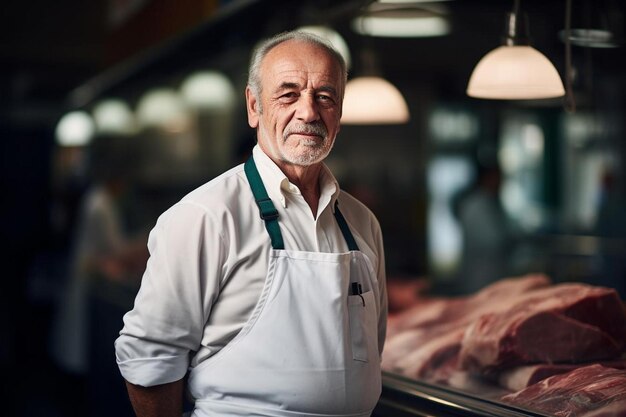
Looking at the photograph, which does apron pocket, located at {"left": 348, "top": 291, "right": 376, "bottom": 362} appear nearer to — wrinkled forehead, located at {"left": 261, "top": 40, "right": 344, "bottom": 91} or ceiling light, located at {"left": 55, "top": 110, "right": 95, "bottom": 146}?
wrinkled forehead, located at {"left": 261, "top": 40, "right": 344, "bottom": 91}

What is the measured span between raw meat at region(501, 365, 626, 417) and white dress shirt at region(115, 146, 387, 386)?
0.87m

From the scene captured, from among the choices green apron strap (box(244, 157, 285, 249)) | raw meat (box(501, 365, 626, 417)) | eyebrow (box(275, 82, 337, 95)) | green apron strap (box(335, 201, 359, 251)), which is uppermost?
eyebrow (box(275, 82, 337, 95))

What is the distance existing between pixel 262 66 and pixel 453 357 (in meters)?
1.52

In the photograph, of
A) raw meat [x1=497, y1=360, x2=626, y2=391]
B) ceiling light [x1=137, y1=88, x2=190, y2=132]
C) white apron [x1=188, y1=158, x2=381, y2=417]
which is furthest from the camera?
ceiling light [x1=137, y1=88, x2=190, y2=132]

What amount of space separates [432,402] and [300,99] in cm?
110

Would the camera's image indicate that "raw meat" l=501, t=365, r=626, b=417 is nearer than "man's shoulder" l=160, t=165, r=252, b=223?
No

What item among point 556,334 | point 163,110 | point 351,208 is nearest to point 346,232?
point 351,208

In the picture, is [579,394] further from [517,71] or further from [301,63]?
[301,63]

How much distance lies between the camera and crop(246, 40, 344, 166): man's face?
2109mm

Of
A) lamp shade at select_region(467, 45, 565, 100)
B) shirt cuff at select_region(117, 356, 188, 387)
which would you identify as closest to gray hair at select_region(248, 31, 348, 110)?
shirt cuff at select_region(117, 356, 188, 387)

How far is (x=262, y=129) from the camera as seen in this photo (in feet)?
7.25

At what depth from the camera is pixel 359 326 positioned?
217 cm

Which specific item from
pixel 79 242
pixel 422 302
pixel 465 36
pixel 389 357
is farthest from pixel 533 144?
pixel 389 357

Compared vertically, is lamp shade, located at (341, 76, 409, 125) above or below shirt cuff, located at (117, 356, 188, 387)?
above
